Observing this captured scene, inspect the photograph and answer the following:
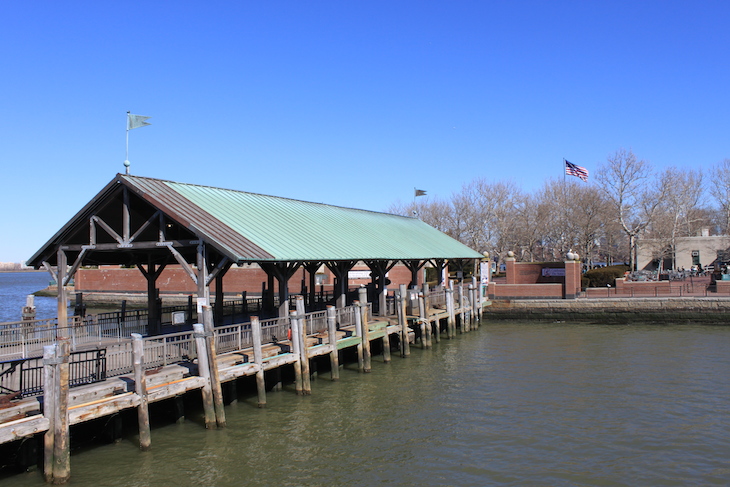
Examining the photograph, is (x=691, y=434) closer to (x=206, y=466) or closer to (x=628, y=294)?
(x=206, y=466)

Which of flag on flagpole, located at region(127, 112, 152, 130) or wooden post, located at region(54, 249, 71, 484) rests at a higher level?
flag on flagpole, located at region(127, 112, 152, 130)

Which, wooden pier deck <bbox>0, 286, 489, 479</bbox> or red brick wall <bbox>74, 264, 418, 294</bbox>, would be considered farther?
red brick wall <bbox>74, 264, 418, 294</bbox>

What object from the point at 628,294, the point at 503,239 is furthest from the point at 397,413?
the point at 503,239

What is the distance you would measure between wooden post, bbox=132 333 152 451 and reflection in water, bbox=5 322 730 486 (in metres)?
0.35

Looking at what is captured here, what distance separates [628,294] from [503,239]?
26.8 m

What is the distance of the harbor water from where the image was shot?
12.4m

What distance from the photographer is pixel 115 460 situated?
1295 cm

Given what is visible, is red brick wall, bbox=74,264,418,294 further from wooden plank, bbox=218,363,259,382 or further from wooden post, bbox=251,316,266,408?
wooden plank, bbox=218,363,259,382

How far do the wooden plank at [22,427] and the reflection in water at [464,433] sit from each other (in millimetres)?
1378

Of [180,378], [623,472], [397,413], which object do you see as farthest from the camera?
[397,413]

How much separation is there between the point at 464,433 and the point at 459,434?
6.2 inches

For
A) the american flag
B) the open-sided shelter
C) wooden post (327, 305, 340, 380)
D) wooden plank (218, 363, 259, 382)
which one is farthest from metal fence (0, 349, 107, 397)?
the american flag

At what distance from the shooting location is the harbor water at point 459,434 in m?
12.4

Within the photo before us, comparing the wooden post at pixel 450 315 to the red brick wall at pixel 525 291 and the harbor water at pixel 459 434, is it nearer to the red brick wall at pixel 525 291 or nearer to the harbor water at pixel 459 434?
the harbor water at pixel 459 434
